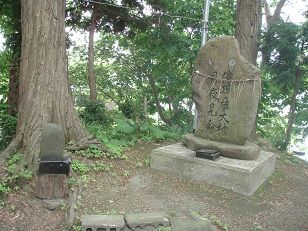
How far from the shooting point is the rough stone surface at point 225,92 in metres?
6.34

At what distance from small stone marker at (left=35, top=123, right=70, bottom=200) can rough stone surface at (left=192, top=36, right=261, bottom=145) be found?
312cm

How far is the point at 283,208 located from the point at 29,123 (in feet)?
15.0

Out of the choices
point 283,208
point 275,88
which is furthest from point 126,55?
point 283,208

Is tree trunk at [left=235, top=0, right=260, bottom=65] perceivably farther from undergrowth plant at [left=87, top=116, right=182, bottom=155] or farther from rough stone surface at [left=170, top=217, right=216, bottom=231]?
rough stone surface at [left=170, top=217, right=216, bottom=231]

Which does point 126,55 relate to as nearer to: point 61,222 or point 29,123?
point 29,123

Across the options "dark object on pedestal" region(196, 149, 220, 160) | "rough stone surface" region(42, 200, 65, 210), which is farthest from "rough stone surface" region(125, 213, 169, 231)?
"dark object on pedestal" region(196, 149, 220, 160)

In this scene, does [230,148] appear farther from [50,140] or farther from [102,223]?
[50,140]

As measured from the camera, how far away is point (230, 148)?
20.6 feet

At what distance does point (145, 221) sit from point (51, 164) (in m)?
1.57

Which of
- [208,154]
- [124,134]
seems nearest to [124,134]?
[124,134]

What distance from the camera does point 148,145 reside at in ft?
26.7

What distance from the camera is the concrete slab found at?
18.5 ft

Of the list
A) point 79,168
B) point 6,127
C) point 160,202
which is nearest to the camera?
point 160,202

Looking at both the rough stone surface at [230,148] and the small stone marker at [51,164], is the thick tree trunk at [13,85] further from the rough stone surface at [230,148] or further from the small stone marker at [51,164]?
the rough stone surface at [230,148]
